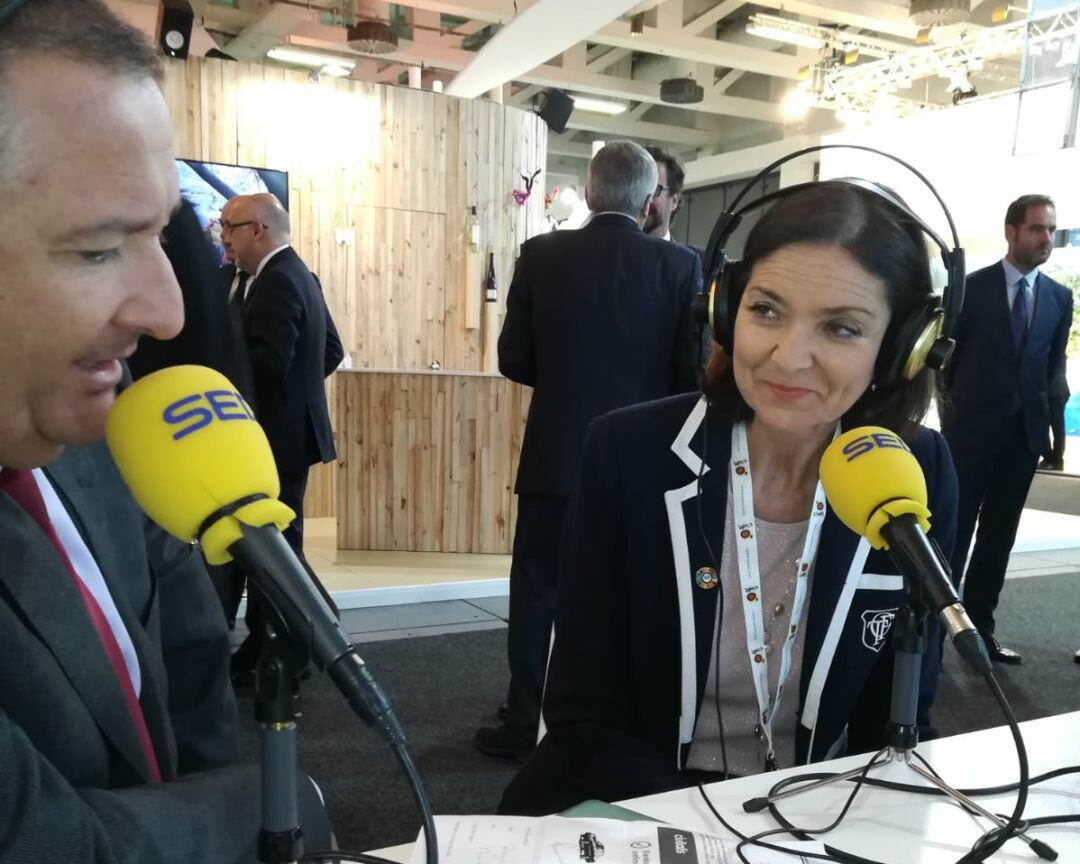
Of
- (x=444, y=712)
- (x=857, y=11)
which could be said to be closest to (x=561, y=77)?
(x=857, y=11)

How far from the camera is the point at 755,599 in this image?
1367 millimetres

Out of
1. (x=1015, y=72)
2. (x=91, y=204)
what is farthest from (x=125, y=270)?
(x=1015, y=72)

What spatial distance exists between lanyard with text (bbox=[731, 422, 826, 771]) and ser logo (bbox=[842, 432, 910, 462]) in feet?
1.49

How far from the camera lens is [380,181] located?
7172 mm

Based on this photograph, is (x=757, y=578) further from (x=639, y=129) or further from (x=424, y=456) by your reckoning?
(x=639, y=129)

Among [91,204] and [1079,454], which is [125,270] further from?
[1079,454]

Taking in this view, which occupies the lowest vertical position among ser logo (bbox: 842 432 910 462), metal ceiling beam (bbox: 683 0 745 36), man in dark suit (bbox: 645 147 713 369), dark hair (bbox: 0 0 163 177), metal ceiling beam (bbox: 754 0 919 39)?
ser logo (bbox: 842 432 910 462)

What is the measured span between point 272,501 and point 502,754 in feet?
7.85

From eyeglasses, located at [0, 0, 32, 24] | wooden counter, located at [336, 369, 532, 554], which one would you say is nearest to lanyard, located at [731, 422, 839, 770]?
eyeglasses, located at [0, 0, 32, 24]

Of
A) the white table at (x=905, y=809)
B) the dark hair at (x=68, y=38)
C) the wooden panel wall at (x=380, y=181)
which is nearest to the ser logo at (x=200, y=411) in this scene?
the dark hair at (x=68, y=38)

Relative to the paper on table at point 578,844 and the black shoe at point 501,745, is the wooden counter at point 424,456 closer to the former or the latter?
the black shoe at point 501,745

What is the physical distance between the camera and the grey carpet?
251 cm

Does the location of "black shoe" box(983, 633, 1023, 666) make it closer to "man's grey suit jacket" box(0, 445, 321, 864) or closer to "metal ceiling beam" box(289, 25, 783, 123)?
"man's grey suit jacket" box(0, 445, 321, 864)

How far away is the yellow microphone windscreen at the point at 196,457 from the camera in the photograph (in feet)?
2.05
